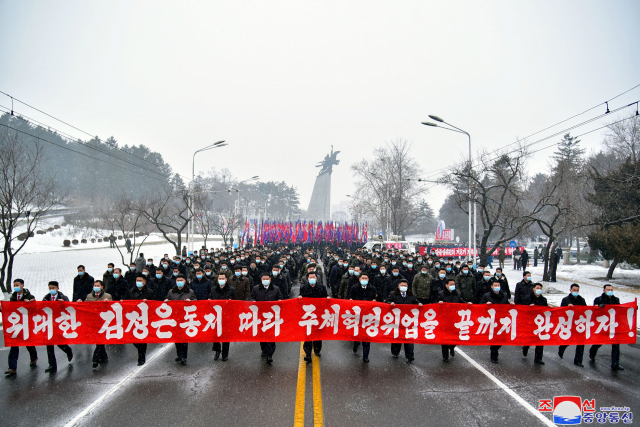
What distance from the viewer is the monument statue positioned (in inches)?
3105

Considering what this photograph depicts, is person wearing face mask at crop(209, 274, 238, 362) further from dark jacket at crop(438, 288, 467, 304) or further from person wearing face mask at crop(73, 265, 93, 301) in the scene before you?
dark jacket at crop(438, 288, 467, 304)

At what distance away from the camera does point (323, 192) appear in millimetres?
78938

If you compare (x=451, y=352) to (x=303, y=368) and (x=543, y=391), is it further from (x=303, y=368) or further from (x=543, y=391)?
(x=303, y=368)

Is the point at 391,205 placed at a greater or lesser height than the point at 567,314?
greater

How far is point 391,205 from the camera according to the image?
45.5 m

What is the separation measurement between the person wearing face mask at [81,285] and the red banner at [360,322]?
84.1 inches

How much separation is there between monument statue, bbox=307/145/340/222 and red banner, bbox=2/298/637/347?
2822 inches

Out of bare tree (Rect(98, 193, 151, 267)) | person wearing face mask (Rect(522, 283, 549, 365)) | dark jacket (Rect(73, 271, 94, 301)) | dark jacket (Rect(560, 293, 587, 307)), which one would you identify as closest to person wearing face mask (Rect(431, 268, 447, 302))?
person wearing face mask (Rect(522, 283, 549, 365))

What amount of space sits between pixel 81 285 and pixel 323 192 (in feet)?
234

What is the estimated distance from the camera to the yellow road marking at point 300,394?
4441 mm

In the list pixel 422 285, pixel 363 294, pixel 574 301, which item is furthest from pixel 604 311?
pixel 363 294

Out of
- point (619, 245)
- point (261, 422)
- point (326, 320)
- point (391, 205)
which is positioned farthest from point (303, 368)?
point (391, 205)

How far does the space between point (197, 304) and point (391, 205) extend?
40448mm

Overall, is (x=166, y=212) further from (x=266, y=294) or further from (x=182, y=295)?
(x=266, y=294)
